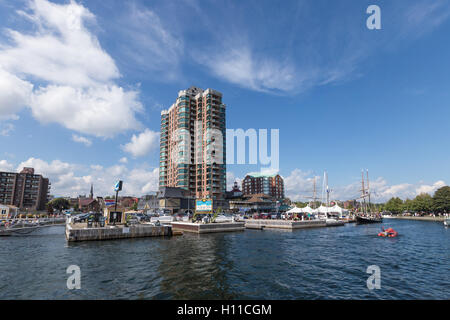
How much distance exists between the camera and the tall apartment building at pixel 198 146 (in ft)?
416

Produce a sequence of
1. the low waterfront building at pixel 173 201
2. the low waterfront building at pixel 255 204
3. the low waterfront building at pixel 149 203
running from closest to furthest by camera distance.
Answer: the low waterfront building at pixel 173 201 → the low waterfront building at pixel 149 203 → the low waterfront building at pixel 255 204

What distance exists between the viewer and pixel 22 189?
469 ft

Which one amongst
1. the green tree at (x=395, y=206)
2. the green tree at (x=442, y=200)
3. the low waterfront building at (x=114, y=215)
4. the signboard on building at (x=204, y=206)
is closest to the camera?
the low waterfront building at (x=114, y=215)

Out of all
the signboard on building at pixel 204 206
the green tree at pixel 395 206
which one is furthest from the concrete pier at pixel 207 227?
the green tree at pixel 395 206

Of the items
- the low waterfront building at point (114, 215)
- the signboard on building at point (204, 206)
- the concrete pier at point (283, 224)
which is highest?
the signboard on building at point (204, 206)

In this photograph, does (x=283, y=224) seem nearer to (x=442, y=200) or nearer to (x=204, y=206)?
(x=204, y=206)

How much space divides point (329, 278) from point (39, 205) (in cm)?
18475

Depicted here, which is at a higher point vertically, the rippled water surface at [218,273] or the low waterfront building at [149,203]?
the low waterfront building at [149,203]

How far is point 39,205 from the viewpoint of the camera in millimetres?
152125

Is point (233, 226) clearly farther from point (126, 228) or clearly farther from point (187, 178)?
point (187, 178)

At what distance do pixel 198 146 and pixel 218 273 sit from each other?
11565 centimetres

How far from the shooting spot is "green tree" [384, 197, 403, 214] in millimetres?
157300

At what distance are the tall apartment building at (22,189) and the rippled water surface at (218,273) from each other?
5583 inches

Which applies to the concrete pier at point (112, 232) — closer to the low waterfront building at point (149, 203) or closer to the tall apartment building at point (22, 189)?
the low waterfront building at point (149, 203)
